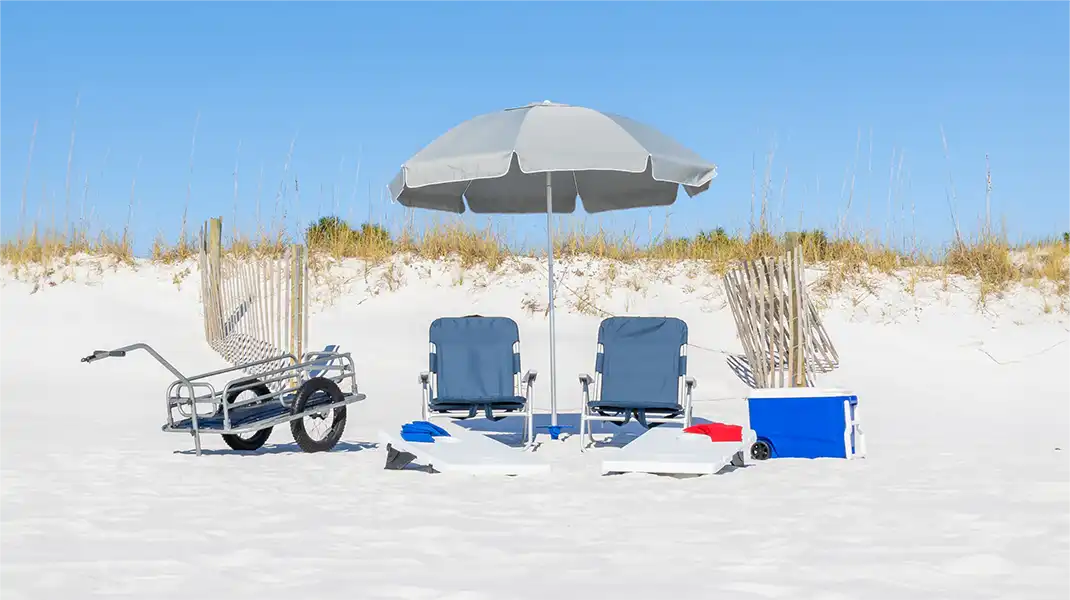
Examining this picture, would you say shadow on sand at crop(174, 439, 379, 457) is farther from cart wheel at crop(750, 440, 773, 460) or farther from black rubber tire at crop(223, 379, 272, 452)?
cart wheel at crop(750, 440, 773, 460)

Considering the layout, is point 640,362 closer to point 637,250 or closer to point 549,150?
point 549,150

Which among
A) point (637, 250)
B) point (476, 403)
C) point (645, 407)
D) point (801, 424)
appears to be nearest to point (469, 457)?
point (476, 403)

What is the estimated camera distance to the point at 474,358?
259 inches

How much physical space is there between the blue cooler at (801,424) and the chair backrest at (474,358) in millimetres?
1591

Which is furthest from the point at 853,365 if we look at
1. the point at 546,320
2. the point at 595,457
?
the point at 595,457

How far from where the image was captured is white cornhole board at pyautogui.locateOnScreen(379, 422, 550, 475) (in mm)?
5109

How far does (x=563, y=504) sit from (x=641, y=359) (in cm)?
218

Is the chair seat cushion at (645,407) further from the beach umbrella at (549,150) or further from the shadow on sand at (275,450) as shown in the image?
the shadow on sand at (275,450)

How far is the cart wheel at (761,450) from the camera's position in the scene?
5.65m

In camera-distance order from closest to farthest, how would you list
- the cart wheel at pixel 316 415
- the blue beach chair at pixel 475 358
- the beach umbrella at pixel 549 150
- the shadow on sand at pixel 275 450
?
the beach umbrella at pixel 549 150 < the cart wheel at pixel 316 415 < the shadow on sand at pixel 275 450 < the blue beach chair at pixel 475 358

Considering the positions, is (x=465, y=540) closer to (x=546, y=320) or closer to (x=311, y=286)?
(x=546, y=320)

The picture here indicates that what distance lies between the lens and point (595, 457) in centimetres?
583

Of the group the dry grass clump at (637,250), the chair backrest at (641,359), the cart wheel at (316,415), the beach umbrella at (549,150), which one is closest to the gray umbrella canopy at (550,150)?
the beach umbrella at (549,150)

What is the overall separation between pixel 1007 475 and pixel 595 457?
2.11m
